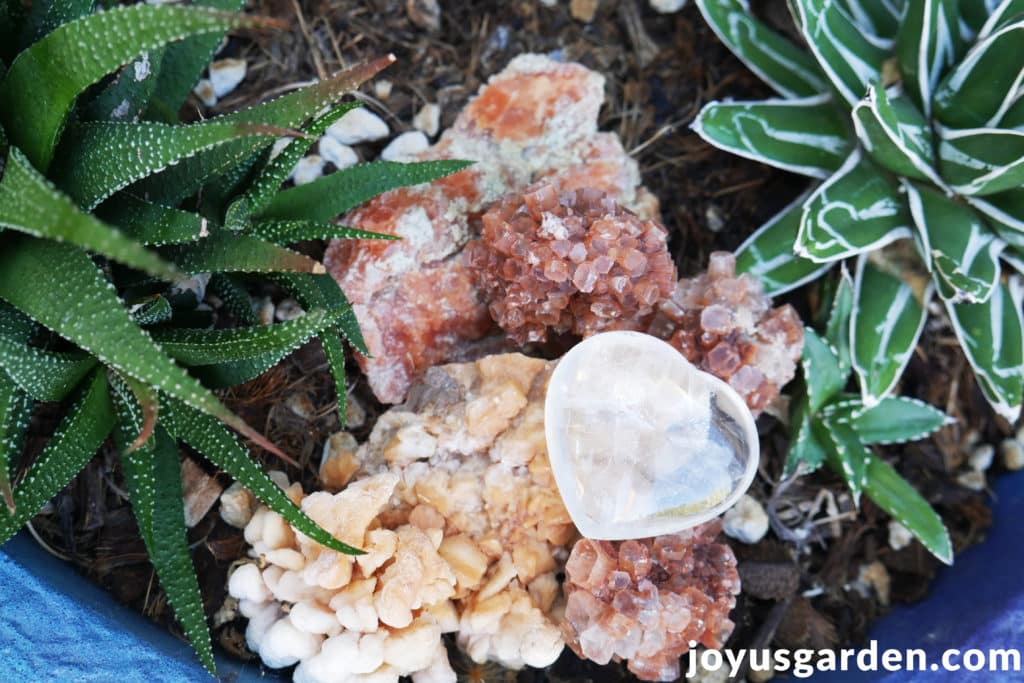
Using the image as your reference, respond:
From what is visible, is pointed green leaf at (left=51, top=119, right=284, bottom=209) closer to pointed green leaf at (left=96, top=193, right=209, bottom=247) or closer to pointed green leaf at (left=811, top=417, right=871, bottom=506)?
pointed green leaf at (left=96, top=193, right=209, bottom=247)

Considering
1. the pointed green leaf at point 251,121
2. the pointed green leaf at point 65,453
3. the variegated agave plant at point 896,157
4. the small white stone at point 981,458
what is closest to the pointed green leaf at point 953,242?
the variegated agave plant at point 896,157

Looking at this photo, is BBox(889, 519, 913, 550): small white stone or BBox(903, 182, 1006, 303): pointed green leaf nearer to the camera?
BBox(903, 182, 1006, 303): pointed green leaf

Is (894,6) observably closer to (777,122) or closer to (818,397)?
(777,122)

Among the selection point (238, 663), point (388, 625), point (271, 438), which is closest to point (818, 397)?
point (388, 625)

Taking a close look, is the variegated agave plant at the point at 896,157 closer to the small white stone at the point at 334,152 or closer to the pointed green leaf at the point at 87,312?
the small white stone at the point at 334,152

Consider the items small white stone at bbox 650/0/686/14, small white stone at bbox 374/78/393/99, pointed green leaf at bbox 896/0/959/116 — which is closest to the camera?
pointed green leaf at bbox 896/0/959/116

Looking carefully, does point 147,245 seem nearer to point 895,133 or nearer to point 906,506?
point 895,133

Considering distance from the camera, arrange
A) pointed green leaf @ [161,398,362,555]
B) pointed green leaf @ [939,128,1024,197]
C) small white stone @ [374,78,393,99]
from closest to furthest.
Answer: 1. pointed green leaf @ [161,398,362,555]
2. pointed green leaf @ [939,128,1024,197]
3. small white stone @ [374,78,393,99]

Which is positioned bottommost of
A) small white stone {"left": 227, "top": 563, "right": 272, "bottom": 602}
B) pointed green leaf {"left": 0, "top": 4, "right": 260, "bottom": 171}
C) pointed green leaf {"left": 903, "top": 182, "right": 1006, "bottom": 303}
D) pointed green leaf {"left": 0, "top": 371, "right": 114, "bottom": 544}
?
small white stone {"left": 227, "top": 563, "right": 272, "bottom": 602}

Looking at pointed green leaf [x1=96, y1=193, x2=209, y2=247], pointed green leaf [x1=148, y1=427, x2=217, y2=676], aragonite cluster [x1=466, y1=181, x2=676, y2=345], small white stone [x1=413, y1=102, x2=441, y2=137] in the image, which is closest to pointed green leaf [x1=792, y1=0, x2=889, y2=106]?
aragonite cluster [x1=466, y1=181, x2=676, y2=345]
